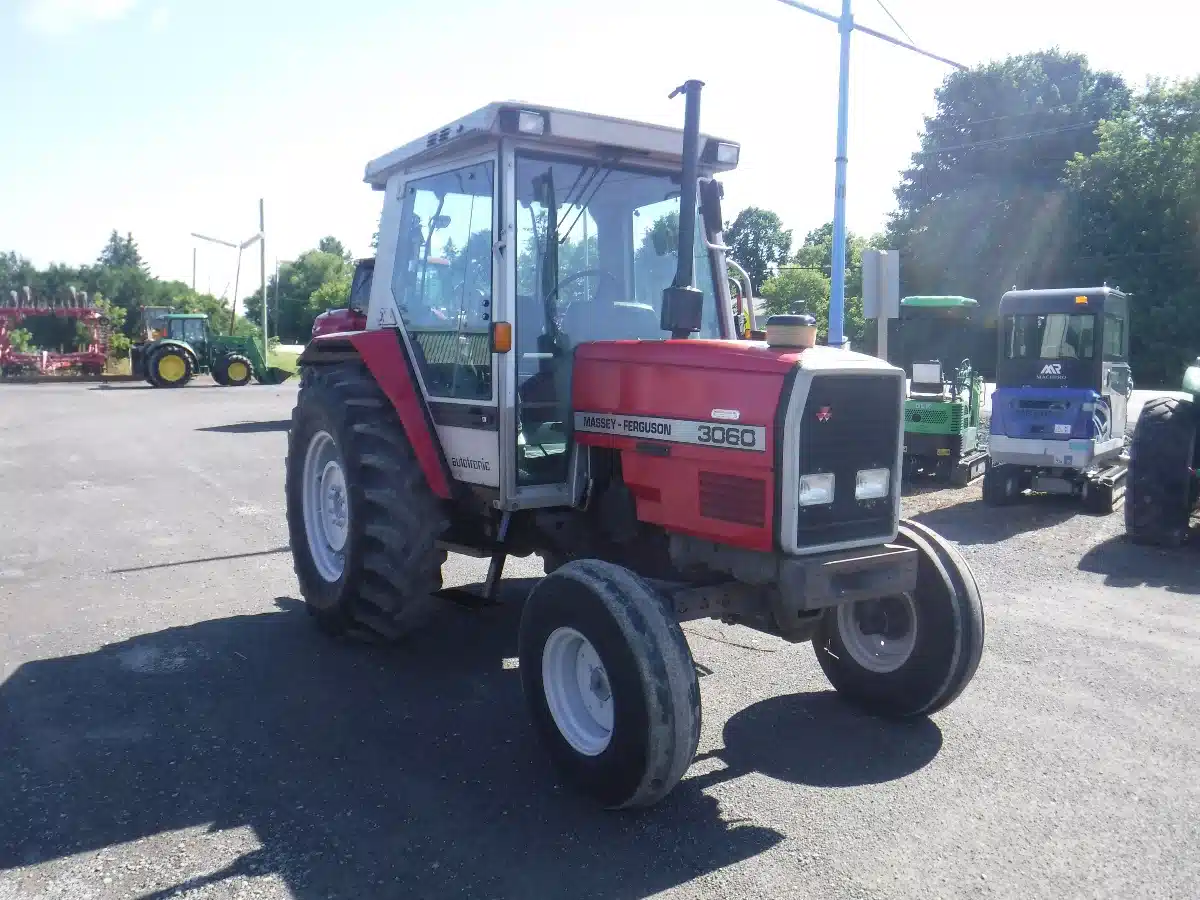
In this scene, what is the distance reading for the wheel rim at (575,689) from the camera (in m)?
4.02

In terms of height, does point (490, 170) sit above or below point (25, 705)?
above

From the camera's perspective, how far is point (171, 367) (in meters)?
28.9

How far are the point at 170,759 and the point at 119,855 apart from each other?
77 centimetres

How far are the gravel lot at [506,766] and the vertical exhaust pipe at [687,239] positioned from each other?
1901 millimetres

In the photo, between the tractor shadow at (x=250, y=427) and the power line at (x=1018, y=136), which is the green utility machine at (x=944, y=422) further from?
the power line at (x=1018, y=136)

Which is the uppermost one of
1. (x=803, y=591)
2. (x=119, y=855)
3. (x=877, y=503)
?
(x=877, y=503)

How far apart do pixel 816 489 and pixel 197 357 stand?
29.6 m

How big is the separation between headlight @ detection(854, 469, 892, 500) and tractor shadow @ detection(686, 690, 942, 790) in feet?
3.78

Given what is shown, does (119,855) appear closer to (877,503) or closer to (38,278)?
(877,503)

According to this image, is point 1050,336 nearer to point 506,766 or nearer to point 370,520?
point 370,520

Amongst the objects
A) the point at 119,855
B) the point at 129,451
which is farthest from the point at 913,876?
the point at 129,451

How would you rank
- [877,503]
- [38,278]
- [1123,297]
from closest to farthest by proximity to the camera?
1. [877,503]
2. [1123,297]
3. [38,278]

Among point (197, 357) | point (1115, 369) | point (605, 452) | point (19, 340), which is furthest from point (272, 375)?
point (605, 452)

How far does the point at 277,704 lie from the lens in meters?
4.88
